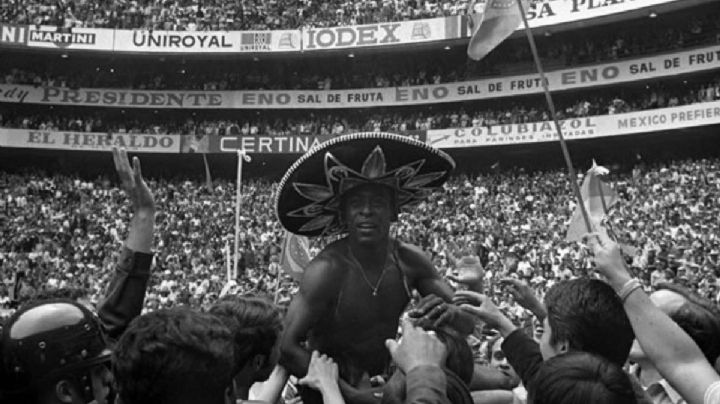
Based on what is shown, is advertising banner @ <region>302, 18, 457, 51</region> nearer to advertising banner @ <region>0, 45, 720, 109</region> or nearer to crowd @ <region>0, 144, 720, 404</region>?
advertising banner @ <region>0, 45, 720, 109</region>

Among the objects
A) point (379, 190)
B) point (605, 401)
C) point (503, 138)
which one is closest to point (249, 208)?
point (503, 138)

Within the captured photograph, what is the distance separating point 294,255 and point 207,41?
2779 cm

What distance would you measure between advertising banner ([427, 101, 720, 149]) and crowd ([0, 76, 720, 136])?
1.69ft

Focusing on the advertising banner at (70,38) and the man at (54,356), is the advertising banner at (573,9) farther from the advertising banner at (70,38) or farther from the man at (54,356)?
the man at (54,356)

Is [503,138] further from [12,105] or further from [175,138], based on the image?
[12,105]

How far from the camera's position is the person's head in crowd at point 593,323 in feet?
8.23

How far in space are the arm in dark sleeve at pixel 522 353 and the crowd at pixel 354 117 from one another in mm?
28884

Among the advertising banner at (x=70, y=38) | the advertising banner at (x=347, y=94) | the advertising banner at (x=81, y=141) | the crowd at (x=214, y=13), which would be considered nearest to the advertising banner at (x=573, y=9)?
the advertising banner at (x=347, y=94)

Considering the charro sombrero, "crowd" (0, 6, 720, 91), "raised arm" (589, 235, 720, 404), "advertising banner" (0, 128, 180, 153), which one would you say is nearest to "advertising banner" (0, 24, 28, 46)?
"crowd" (0, 6, 720, 91)

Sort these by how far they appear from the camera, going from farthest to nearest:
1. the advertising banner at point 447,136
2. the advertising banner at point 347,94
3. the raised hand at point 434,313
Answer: the advertising banner at point 347,94 → the advertising banner at point 447,136 → the raised hand at point 434,313

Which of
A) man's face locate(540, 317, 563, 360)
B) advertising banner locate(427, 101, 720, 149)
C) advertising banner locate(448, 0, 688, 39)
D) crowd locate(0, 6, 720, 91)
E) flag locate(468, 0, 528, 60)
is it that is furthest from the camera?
crowd locate(0, 6, 720, 91)

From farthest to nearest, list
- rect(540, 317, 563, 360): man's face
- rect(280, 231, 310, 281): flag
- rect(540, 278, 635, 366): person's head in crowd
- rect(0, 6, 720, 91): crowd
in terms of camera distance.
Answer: rect(0, 6, 720, 91): crowd → rect(280, 231, 310, 281): flag → rect(540, 317, 563, 360): man's face → rect(540, 278, 635, 366): person's head in crowd

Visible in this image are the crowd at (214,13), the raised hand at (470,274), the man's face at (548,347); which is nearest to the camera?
the man's face at (548,347)

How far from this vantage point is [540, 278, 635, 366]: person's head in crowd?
2510 mm
